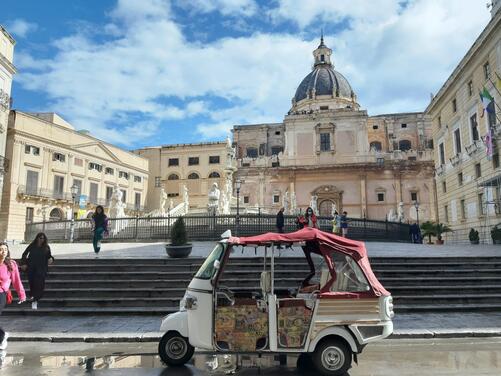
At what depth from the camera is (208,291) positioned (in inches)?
218

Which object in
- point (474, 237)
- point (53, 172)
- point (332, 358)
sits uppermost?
point (53, 172)

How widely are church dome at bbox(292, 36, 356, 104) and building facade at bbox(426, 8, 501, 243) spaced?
26.9 meters

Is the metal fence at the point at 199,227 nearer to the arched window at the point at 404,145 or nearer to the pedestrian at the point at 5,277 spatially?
the pedestrian at the point at 5,277

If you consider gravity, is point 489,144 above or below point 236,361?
above

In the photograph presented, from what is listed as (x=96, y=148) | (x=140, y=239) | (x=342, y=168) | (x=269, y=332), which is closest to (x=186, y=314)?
(x=269, y=332)

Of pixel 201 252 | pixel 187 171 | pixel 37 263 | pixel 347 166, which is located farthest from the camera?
pixel 187 171

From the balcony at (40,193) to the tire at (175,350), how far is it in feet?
141

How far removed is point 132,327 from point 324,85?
5803cm

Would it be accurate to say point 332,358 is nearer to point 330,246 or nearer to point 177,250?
point 330,246

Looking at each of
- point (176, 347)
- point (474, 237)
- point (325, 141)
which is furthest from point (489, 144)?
point (325, 141)

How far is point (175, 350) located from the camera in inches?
222

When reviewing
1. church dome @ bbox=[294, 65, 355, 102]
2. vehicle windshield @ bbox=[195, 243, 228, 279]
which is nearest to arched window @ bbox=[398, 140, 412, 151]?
church dome @ bbox=[294, 65, 355, 102]

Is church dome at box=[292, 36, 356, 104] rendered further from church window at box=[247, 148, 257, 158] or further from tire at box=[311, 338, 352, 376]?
tire at box=[311, 338, 352, 376]

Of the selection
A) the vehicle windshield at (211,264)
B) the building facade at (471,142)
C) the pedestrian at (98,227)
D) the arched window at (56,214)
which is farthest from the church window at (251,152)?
the vehicle windshield at (211,264)
